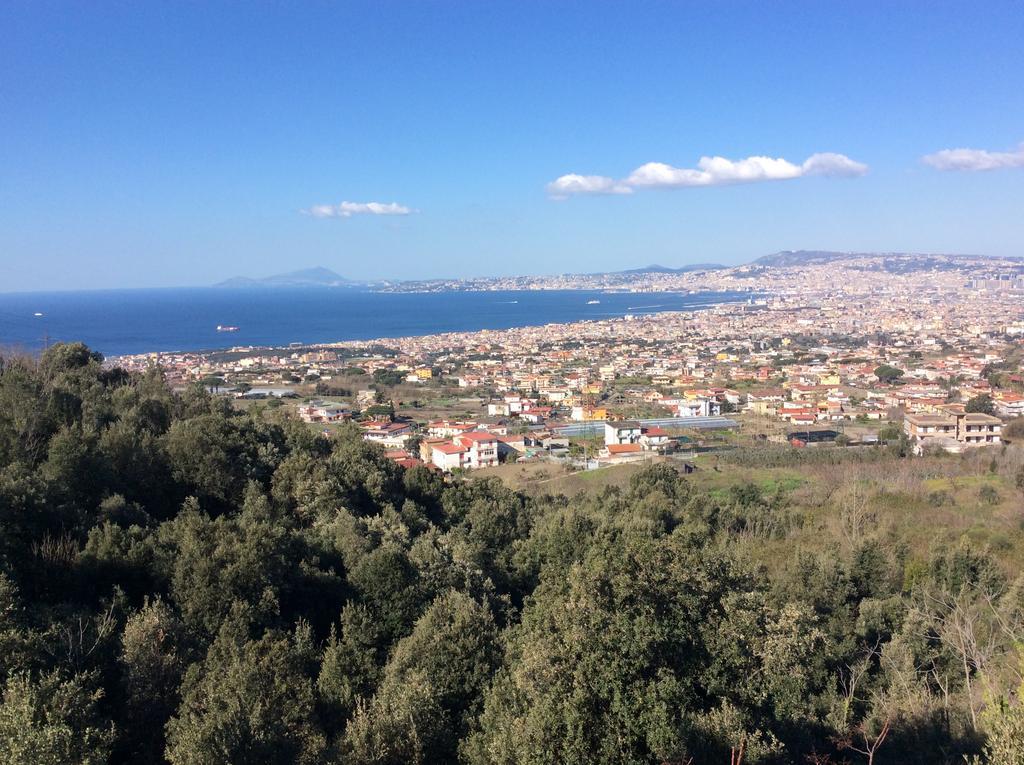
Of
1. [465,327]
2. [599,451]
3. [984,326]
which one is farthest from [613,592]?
[465,327]

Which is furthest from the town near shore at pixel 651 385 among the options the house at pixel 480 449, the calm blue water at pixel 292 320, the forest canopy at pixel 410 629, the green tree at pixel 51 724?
the green tree at pixel 51 724

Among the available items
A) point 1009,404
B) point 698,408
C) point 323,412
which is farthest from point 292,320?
point 1009,404

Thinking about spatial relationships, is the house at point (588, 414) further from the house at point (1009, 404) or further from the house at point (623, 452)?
the house at point (1009, 404)

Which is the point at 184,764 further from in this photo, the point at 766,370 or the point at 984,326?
the point at 984,326

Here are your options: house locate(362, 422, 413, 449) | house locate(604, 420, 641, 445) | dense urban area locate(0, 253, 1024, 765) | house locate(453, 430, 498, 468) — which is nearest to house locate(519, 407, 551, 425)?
house locate(604, 420, 641, 445)

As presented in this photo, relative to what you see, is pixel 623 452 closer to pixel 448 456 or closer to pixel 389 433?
pixel 448 456

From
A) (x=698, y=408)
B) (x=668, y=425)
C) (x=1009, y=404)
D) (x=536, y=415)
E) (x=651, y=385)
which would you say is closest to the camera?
(x=1009, y=404)
